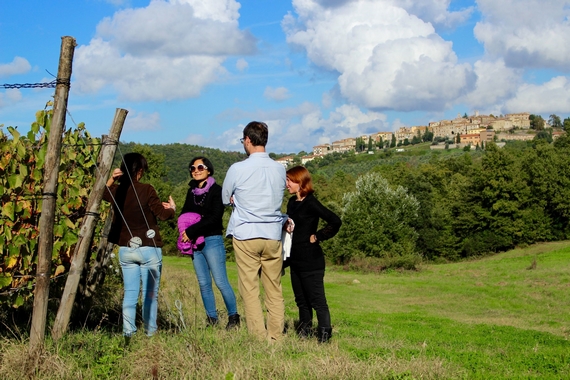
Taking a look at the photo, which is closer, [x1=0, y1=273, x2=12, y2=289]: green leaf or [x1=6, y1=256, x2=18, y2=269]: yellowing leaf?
[x1=0, y1=273, x2=12, y2=289]: green leaf

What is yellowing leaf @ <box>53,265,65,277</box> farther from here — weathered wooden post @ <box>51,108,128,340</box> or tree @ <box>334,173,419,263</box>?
tree @ <box>334,173,419,263</box>

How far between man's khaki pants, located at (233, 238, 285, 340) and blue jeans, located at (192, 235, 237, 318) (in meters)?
0.73

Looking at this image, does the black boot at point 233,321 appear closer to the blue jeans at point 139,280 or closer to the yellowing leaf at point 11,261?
the blue jeans at point 139,280

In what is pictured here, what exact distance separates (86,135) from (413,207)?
4211 cm

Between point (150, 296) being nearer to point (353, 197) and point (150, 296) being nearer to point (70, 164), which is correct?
point (70, 164)

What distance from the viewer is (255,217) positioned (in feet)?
19.5

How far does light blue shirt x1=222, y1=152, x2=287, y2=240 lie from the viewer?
5938 mm

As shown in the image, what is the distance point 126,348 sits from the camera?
531cm

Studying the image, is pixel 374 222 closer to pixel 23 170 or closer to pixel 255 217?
pixel 255 217

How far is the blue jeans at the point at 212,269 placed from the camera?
6797 millimetres

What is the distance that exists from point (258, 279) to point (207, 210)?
108 cm

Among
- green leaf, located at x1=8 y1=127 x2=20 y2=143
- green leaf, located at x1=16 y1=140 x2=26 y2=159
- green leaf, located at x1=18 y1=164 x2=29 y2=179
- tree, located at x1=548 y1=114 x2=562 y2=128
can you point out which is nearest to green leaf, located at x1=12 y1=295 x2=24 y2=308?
green leaf, located at x1=18 y1=164 x2=29 y2=179

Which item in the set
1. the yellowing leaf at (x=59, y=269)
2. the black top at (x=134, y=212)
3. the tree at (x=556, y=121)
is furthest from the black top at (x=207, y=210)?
the tree at (x=556, y=121)

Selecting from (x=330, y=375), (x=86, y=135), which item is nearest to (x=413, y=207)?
(x=86, y=135)
